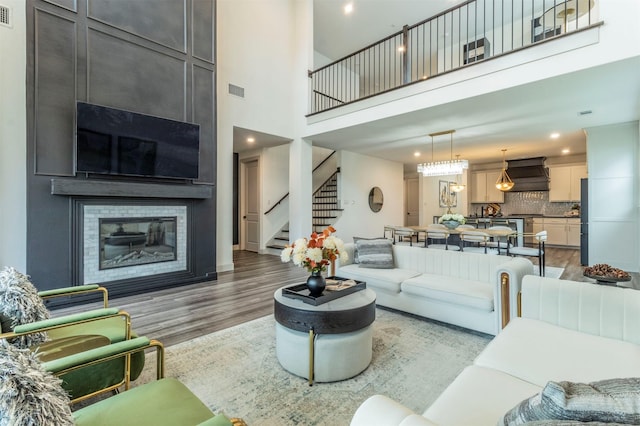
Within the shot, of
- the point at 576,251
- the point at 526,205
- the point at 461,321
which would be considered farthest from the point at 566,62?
the point at 526,205

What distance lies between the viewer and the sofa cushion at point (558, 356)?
148 cm

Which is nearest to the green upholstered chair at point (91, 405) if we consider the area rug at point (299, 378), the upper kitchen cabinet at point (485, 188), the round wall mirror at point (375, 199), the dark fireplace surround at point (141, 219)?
the area rug at point (299, 378)

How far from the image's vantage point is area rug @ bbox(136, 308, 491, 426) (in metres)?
1.88

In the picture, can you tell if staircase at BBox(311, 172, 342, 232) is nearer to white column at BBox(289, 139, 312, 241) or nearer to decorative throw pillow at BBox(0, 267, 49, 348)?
white column at BBox(289, 139, 312, 241)

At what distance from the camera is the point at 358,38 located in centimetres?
854

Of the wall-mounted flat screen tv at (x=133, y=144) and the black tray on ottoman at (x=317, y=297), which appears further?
the wall-mounted flat screen tv at (x=133, y=144)

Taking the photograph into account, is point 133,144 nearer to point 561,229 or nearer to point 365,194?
point 365,194

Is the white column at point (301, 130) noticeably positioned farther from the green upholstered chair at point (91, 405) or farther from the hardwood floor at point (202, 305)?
the green upholstered chair at point (91, 405)

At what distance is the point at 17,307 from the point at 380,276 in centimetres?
317

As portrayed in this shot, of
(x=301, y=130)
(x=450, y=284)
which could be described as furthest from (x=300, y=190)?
(x=450, y=284)

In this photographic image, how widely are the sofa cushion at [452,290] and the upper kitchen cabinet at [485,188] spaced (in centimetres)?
839

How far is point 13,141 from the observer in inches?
138

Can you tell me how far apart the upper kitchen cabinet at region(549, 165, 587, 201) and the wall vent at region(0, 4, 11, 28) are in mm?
12460

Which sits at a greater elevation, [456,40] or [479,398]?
[456,40]
